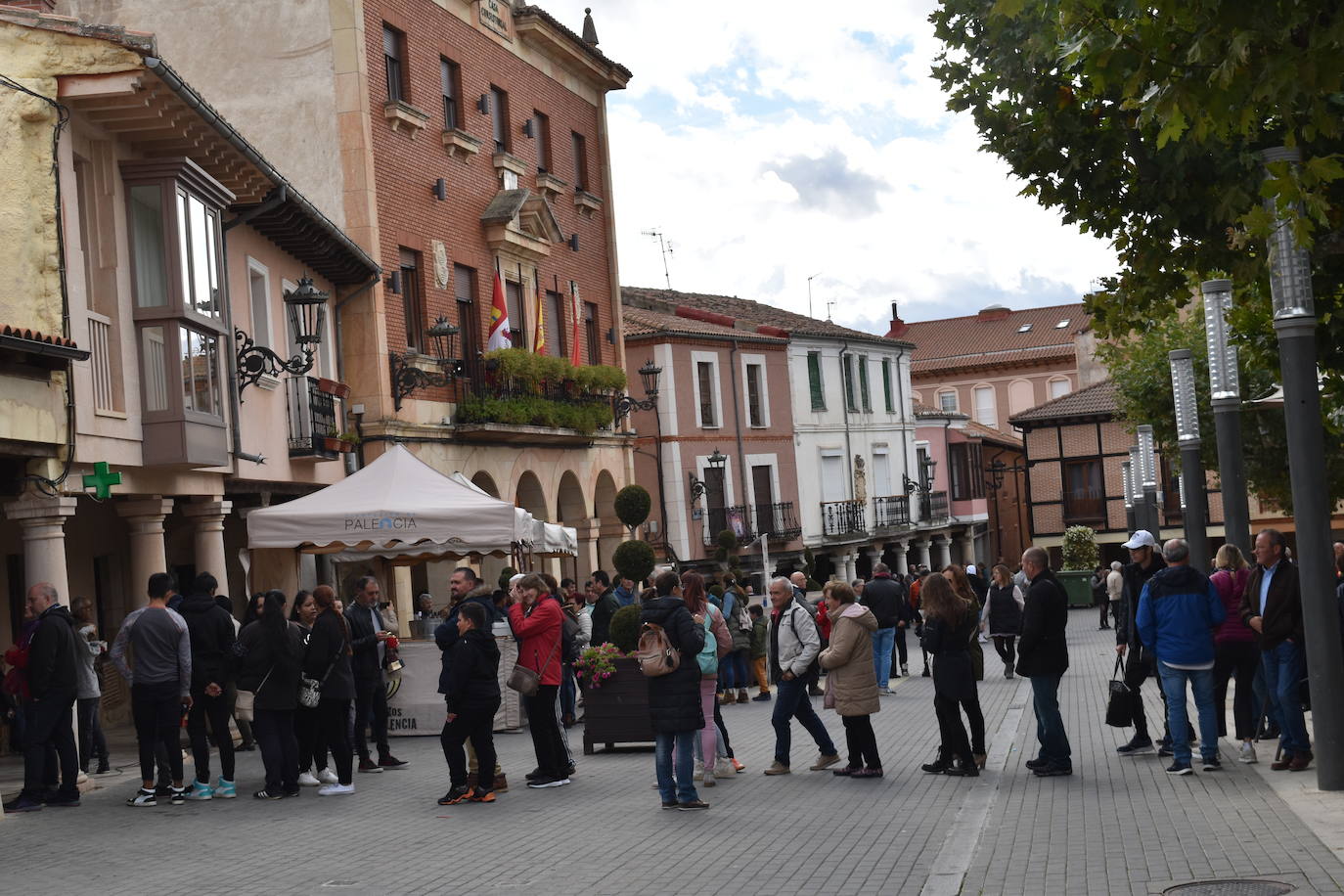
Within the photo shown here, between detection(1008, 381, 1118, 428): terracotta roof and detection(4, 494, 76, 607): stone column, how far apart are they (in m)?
54.4

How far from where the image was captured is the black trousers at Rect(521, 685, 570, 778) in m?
12.9

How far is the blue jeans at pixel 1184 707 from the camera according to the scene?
11.8 m

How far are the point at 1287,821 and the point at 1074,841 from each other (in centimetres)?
120

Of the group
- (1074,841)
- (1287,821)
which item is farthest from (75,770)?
(1287,821)

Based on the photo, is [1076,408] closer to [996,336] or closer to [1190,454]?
[996,336]

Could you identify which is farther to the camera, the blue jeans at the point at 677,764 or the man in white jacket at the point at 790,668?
the man in white jacket at the point at 790,668

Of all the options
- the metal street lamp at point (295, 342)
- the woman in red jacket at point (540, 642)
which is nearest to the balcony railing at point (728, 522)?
the metal street lamp at point (295, 342)

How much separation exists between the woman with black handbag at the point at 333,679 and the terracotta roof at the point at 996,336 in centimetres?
7537

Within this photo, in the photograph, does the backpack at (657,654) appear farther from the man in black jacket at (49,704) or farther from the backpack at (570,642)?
the man in black jacket at (49,704)

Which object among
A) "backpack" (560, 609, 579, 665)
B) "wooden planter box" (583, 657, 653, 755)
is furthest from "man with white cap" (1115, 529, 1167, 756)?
"backpack" (560, 609, 579, 665)

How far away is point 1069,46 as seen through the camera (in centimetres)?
764

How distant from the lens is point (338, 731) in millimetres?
13195

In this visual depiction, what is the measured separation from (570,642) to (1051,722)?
5.28 m

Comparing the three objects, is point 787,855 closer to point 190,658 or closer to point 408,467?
point 190,658
